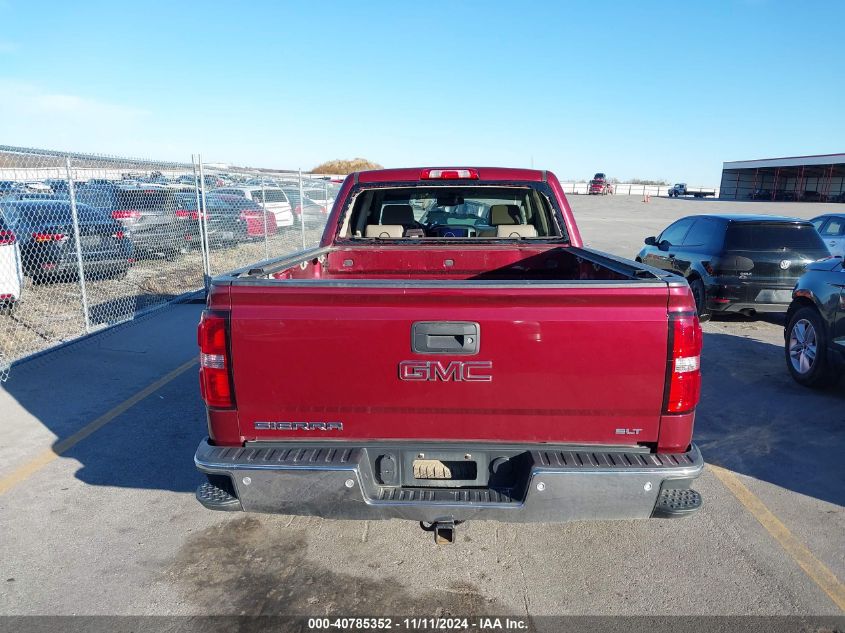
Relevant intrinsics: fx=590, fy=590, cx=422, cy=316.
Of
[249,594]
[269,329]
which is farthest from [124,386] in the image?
[269,329]

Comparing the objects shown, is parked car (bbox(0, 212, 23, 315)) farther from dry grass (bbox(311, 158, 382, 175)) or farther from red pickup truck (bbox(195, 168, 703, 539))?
dry grass (bbox(311, 158, 382, 175))

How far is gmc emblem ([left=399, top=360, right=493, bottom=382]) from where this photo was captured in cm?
254

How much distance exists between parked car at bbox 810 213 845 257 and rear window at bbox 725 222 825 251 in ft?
17.0

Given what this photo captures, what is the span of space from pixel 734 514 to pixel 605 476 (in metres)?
1.75

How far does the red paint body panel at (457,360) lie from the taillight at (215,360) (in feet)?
0.13

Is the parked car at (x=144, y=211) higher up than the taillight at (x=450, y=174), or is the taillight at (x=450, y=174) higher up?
the taillight at (x=450, y=174)

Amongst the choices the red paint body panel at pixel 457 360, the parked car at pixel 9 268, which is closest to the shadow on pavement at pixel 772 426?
the red paint body panel at pixel 457 360

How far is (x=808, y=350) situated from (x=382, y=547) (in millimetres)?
4958

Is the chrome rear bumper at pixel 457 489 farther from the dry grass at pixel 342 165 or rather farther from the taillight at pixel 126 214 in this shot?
the dry grass at pixel 342 165

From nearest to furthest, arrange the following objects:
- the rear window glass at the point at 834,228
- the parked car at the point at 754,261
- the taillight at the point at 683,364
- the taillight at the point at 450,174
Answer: the taillight at the point at 683,364 < the taillight at the point at 450,174 < the parked car at the point at 754,261 < the rear window glass at the point at 834,228

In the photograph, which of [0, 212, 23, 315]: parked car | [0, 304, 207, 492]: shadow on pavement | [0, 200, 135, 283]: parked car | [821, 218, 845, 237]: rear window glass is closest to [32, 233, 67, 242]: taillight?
[0, 200, 135, 283]: parked car

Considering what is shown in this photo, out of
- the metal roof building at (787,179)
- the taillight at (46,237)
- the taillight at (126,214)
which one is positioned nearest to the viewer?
the taillight at (46,237)

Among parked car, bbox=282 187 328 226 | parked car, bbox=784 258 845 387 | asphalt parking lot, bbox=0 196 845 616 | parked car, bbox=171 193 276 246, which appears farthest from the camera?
parked car, bbox=282 187 328 226

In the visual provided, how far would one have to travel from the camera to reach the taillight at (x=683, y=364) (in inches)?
97.3
